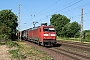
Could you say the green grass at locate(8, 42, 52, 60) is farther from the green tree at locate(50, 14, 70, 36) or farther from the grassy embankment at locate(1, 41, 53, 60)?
the green tree at locate(50, 14, 70, 36)

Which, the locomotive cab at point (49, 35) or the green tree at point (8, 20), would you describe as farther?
the green tree at point (8, 20)

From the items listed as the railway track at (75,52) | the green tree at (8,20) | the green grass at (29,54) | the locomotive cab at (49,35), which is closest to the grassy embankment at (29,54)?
the green grass at (29,54)

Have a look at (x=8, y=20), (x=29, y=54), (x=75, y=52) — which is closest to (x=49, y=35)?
(x=75, y=52)

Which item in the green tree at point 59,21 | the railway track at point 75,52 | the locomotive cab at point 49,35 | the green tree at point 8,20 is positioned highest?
the green tree at point 59,21

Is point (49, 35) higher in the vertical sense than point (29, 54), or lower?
higher

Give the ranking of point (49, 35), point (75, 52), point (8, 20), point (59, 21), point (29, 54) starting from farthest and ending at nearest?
point (59, 21) < point (8, 20) < point (49, 35) < point (75, 52) < point (29, 54)

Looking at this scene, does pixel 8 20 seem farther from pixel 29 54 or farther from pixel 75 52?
pixel 29 54

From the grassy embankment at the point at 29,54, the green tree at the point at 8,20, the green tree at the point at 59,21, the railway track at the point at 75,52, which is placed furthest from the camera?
the green tree at the point at 59,21

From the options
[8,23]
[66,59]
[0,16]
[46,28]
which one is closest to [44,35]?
[46,28]

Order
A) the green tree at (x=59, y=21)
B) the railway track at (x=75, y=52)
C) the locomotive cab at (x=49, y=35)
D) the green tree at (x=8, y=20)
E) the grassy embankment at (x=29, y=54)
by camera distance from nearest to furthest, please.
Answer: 1. the grassy embankment at (x=29, y=54)
2. the railway track at (x=75, y=52)
3. the locomotive cab at (x=49, y=35)
4. the green tree at (x=8, y=20)
5. the green tree at (x=59, y=21)

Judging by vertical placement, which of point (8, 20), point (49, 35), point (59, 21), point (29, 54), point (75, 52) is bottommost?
point (75, 52)

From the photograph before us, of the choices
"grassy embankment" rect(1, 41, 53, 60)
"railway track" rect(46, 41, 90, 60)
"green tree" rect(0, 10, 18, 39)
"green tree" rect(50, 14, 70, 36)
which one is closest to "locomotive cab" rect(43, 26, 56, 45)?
"railway track" rect(46, 41, 90, 60)

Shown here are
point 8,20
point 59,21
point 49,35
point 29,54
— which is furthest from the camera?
point 59,21

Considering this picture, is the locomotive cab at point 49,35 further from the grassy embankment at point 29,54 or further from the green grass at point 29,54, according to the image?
the green grass at point 29,54
